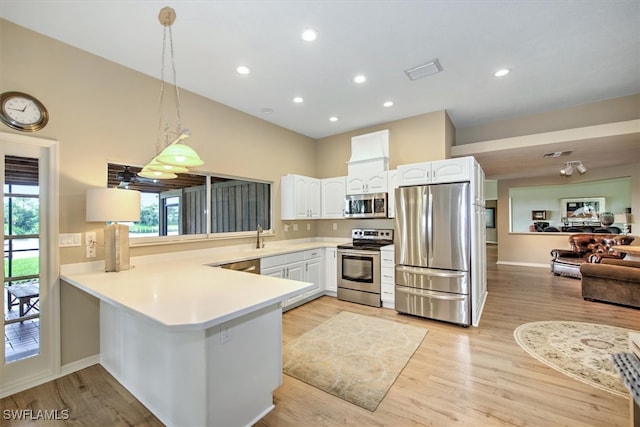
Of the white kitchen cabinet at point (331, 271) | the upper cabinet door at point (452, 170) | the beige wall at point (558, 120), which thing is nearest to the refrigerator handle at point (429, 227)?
the upper cabinet door at point (452, 170)

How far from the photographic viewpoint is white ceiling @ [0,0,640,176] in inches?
84.4

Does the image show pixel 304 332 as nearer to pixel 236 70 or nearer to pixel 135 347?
pixel 135 347

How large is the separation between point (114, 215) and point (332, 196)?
3.43 m

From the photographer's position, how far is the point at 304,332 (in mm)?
3293

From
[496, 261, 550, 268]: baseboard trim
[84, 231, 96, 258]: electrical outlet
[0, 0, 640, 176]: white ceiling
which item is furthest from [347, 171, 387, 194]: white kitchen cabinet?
[496, 261, 550, 268]: baseboard trim

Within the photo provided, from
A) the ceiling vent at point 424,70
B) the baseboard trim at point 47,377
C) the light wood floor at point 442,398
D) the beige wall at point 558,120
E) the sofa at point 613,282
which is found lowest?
the light wood floor at point 442,398

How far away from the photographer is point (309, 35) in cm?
243

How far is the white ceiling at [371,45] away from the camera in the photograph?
2145mm

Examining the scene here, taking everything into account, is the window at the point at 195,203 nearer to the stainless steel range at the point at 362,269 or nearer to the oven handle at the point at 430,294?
the stainless steel range at the point at 362,269

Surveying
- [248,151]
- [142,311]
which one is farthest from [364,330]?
[248,151]

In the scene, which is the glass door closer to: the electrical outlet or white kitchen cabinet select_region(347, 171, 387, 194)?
the electrical outlet

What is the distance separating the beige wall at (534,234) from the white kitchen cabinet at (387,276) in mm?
6047

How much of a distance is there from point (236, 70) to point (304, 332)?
3163mm

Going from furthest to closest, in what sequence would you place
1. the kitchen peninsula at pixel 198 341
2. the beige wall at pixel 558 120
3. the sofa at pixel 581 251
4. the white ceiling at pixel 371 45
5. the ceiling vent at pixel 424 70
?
the sofa at pixel 581 251, the beige wall at pixel 558 120, the ceiling vent at pixel 424 70, the white ceiling at pixel 371 45, the kitchen peninsula at pixel 198 341
